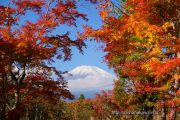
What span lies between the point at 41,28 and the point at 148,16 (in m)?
5.54

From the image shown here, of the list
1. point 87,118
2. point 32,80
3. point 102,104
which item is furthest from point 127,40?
point 87,118

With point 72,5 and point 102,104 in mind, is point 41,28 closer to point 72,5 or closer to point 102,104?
point 72,5

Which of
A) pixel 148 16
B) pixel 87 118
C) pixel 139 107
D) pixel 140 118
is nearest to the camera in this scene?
pixel 148 16

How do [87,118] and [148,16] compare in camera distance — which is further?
[87,118]

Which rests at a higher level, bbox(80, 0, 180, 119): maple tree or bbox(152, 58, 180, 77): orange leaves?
bbox(80, 0, 180, 119): maple tree

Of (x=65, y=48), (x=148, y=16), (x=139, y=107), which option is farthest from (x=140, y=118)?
(x=148, y=16)

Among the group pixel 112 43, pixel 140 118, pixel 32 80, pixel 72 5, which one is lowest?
pixel 140 118

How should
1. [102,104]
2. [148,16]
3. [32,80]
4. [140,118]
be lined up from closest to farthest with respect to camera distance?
[148,16] < [32,80] < [140,118] < [102,104]

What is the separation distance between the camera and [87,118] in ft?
163

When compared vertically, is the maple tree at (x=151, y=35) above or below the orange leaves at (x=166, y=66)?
above

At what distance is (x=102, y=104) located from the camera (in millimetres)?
36938

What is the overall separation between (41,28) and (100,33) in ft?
10.6

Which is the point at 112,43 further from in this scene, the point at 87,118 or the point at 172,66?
the point at 87,118

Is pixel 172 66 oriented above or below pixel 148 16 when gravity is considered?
below
